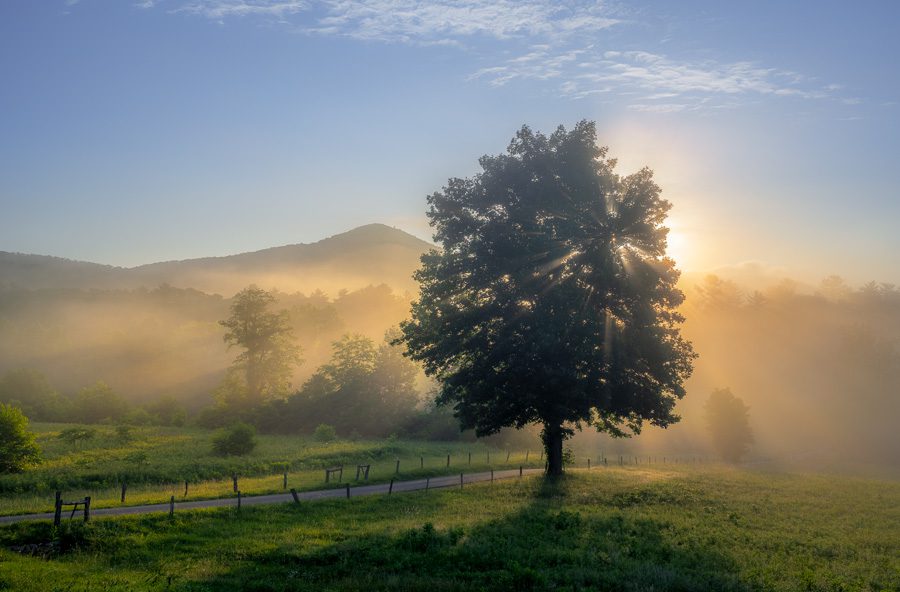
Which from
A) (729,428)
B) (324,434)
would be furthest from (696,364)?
(324,434)

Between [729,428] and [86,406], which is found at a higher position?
[86,406]

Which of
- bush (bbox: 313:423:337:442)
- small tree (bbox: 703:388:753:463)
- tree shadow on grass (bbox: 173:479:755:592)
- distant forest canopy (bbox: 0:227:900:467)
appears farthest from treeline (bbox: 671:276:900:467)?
tree shadow on grass (bbox: 173:479:755:592)

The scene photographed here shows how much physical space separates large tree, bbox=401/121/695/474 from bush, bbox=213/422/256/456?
24145mm

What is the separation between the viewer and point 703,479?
42125 mm

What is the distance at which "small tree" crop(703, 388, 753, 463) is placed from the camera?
76.9m

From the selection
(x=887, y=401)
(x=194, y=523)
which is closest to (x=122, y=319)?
(x=194, y=523)

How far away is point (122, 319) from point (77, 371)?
57.9m

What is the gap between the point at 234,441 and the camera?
51.5 m

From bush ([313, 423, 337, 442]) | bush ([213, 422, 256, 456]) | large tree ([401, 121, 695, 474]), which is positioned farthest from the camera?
bush ([313, 423, 337, 442])

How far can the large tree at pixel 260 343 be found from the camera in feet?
295

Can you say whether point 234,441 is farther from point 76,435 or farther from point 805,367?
point 805,367

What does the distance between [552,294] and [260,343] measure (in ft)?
227

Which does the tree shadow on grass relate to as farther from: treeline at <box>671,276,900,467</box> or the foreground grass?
treeline at <box>671,276,900,467</box>

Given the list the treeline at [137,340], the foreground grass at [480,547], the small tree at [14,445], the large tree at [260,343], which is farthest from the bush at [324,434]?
the foreground grass at [480,547]
